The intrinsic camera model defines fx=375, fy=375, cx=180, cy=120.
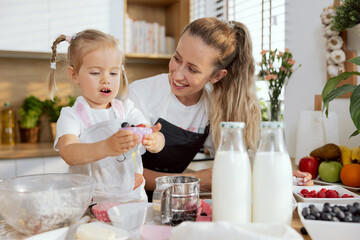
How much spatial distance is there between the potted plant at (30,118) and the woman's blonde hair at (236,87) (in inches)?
73.1

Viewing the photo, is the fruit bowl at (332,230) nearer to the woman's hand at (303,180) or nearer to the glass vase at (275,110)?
the woman's hand at (303,180)

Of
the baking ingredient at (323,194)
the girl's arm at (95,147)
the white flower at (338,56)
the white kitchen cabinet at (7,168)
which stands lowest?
the white kitchen cabinet at (7,168)

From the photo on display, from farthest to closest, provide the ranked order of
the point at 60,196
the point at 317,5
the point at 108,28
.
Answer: the point at 108,28
the point at 317,5
the point at 60,196

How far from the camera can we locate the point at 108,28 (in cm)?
296

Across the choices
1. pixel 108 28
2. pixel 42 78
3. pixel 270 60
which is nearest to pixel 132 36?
pixel 108 28

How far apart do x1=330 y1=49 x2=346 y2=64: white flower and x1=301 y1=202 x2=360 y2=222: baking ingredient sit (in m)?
1.31

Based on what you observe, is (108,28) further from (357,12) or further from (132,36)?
(357,12)

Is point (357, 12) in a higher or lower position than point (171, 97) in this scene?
higher

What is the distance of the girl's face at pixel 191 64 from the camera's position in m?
1.48

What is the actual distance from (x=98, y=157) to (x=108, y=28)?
214cm

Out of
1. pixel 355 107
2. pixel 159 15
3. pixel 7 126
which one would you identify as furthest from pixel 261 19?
pixel 7 126

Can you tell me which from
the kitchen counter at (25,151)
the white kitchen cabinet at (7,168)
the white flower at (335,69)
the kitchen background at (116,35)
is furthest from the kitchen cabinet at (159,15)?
the white flower at (335,69)

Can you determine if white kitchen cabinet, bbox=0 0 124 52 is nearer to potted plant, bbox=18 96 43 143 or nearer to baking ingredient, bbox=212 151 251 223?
potted plant, bbox=18 96 43 143

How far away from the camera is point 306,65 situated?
231 centimetres
